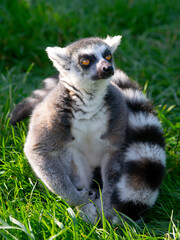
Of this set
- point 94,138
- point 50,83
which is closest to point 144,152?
point 94,138

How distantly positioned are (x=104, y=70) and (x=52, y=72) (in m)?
2.51

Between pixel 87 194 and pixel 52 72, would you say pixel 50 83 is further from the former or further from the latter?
pixel 52 72

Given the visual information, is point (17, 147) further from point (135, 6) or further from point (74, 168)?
point (135, 6)

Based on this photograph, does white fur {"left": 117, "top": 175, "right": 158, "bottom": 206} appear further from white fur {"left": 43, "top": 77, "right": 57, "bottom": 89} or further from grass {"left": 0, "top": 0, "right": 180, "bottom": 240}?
white fur {"left": 43, "top": 77, "right": 57, "bottom": 89}

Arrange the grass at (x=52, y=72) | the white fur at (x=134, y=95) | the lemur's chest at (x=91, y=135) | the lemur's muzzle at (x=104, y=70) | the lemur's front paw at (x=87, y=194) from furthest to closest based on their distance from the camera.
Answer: the white fur at (x=134, y=95) → the lemur's front paw at (x=87, y=194) → the lemur's chest at (x=91, y=135) → the lemur's muzzle at (x=104, y=70) → the grass at (x=52, y=72)

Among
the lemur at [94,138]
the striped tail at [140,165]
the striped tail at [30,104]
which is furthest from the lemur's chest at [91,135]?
the striped tail at [30,104]

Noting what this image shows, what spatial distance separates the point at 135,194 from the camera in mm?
2492

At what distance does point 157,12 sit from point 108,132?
11.9 ft

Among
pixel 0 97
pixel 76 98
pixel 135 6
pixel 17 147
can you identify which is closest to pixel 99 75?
pixel 76 98

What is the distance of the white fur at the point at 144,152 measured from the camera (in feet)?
8.53

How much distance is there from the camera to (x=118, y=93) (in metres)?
2.92

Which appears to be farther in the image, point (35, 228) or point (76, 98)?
point (76, 98)

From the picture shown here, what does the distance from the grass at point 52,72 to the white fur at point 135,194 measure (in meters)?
0.18

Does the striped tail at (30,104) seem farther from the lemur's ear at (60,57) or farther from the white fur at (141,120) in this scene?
the white fur at (141,120)
